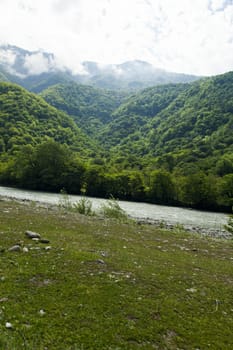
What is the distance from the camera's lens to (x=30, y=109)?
196 metres

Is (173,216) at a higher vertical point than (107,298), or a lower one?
higher

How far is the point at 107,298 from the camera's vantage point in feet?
30.4

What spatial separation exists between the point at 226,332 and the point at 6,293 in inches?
267

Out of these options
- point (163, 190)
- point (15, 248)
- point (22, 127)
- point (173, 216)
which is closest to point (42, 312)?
point (15, 248)

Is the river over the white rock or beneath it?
over

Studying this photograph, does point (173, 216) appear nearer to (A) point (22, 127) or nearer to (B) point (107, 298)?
(B) point (107, 298)

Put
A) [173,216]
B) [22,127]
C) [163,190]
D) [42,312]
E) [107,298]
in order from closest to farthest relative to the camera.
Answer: [42,312]
[107,298]
[173,216]
[163,190]
[22,127]

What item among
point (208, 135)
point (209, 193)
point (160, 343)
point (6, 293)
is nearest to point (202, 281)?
point (160, 343)

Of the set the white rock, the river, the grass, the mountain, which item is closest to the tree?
the river

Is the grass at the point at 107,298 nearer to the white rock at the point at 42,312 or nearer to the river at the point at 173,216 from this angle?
the white rock at the point at 42,312

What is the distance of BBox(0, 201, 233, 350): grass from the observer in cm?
722

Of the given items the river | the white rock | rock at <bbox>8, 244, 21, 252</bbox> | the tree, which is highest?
the tree

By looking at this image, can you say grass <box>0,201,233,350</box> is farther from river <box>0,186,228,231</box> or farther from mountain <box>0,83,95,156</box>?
mountain <box>0,83,95,156</box>

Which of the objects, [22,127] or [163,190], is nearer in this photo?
[163,190]
